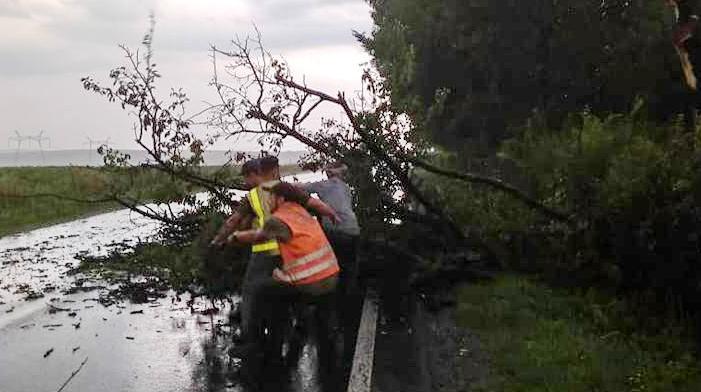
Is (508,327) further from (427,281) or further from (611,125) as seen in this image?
(611,125)

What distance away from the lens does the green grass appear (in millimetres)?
5766

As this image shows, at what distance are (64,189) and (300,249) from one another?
23.3m

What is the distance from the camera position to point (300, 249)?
582 cm

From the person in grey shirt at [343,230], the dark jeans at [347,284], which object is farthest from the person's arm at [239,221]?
the dark jeans at [347,284]

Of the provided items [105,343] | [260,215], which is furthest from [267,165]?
[105,343]

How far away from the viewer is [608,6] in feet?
58.4

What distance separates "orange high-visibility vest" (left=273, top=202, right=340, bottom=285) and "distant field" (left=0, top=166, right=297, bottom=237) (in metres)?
5.18

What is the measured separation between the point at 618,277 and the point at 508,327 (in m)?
1.78

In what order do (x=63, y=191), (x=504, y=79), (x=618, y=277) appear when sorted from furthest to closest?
(x=63, y=191), (x=504, y=79), (x=618, y=277)

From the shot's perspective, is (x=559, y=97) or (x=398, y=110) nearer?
(x=398, y=110)

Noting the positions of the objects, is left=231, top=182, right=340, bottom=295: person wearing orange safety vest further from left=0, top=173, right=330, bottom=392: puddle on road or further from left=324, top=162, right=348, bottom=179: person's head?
left=324, top=162, right=348, bottom=179: person's head

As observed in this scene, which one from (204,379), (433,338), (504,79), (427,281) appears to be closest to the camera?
(204,379)

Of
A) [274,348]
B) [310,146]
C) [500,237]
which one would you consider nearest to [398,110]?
[310,146]

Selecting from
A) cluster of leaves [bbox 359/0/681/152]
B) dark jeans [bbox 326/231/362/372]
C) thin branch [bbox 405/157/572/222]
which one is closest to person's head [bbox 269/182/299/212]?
dark jeans [bbox 326/231/362/372]
